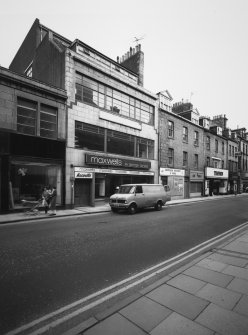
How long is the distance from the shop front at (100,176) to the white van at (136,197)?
3439 mm

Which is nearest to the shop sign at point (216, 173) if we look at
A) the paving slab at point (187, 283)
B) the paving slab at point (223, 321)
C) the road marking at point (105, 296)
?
the road marking at point (105, 296)

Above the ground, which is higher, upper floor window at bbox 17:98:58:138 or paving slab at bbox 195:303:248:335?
upper floor window at bbox 17:98:58:138

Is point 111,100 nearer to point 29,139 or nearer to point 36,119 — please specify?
point 36,119

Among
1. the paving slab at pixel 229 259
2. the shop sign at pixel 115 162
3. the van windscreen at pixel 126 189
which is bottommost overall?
the paving slab at pixel 229 259

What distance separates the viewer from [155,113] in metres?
24.3

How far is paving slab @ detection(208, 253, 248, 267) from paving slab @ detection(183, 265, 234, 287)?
84cm

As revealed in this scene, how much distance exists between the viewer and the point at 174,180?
26.3 metres

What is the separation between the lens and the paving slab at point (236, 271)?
4.55 m

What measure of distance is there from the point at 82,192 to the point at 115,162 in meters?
4.24

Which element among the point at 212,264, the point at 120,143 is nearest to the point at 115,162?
the point at 120,143

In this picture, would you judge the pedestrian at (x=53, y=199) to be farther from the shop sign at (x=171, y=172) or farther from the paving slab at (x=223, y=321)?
the shop sign at (x=171, y=172)

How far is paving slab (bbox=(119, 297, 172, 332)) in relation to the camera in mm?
2963

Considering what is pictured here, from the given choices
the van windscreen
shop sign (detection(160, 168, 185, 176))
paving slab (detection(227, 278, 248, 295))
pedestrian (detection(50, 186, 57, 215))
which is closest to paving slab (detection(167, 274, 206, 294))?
paving slab (detection(227, 278, 248, 295))

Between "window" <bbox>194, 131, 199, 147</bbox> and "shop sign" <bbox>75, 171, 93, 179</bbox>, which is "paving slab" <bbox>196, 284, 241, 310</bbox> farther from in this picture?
"window" <bbox>194, 131, 199, 147</bbox>
